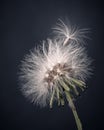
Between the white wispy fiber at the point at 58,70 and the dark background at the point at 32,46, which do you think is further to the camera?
the dark background at the point at 32,46

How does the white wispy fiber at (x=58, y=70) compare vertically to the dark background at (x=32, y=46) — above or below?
below

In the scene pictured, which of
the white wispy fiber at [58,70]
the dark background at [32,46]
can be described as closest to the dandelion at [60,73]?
the white wispy fiber at [58,70]

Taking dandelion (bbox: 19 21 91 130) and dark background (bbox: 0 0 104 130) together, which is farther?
dark background (bbox: 0 0 104 130)

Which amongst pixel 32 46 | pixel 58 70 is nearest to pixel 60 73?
pixel 58 70

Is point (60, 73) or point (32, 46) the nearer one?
point (60, 73)

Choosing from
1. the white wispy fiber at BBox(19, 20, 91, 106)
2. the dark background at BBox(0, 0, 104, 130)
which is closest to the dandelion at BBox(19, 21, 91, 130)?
the white wispy fiber at BBox(19, 20, 91, 106)

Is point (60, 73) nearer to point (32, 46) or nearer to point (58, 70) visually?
point (58, 70)

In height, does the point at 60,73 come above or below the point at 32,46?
below

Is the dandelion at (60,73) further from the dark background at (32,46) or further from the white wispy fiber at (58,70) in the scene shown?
the dark background at (32,46)

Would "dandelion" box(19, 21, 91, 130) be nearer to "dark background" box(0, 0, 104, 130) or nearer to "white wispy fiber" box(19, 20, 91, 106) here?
"white wispy fiber" box(19, 20, 91, 106)
